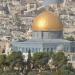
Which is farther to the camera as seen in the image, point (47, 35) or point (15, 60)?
point (47, 35)

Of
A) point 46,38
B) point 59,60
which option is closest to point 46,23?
point 46,38

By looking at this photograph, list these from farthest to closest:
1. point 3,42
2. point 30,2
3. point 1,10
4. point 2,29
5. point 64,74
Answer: point 30,2 → point 1,10 → point 2,29 → point 3,42 → point 64,74

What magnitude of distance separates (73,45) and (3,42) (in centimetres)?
933

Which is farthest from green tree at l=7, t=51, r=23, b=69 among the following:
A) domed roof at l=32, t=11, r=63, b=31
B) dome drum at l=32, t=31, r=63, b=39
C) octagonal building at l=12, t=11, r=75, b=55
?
dome drum at l=32, t=31, r=63, b=39

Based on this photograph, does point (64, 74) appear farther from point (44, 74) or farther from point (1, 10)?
point (1, 10)

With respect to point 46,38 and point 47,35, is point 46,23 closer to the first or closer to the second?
point 47,35

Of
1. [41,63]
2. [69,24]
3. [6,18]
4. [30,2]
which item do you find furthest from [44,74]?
[30,2]

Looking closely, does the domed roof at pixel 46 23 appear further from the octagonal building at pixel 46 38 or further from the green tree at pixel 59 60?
the green tree at pixel 59 60

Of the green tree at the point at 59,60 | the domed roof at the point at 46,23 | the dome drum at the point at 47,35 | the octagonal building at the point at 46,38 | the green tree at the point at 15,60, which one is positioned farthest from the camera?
the dome drum at the point at 47,35

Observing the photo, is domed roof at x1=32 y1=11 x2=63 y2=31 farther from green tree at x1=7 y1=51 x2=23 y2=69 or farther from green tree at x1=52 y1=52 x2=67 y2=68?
green tree at x1=7 y1=51 x2=23 y2=69

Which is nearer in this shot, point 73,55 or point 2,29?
point 73,55

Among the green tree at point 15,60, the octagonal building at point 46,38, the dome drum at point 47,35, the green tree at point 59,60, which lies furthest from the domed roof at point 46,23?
the green tree at point 15,60

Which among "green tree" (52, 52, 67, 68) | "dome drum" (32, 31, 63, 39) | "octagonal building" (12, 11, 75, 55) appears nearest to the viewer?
"green tree" (52, 52, 67, 68)

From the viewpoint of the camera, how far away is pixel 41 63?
3578 centimetres
